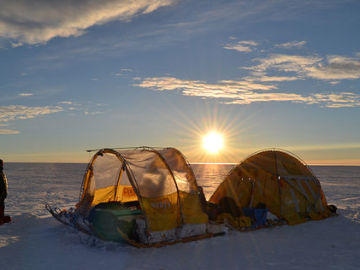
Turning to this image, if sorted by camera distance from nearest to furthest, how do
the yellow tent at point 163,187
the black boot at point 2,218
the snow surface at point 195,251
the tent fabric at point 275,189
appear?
the snow surface at point 195,251 < the yellow tent at point 163,187 < the black boot at point 2,218 < the tent fabric at point 275,189

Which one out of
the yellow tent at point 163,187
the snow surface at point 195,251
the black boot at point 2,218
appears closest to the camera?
the snow surface at point 195,251

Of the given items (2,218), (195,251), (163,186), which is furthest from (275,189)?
(2,218)

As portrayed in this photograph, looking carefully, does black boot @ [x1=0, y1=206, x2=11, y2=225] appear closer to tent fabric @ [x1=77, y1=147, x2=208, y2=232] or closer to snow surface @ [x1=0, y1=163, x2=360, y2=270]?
snow surface @ [x1=0, y1=163, x2=360, y2=270]

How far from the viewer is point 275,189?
1655cm

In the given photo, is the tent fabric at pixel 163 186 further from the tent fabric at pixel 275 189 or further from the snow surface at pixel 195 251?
the tent fabric at pixel 275 189

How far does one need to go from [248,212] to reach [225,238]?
3.02 m

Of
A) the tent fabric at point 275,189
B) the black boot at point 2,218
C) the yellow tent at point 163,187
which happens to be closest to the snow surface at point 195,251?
the black boot at point 2,218

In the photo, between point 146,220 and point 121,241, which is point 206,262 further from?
point 121,241

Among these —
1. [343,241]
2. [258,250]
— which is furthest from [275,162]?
[258,250]

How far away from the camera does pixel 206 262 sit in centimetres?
1005

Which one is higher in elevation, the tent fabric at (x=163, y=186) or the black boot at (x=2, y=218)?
the tent fabric at (x=163, y=186)

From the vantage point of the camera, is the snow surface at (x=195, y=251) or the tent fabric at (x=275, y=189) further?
the tent fabric at (x=275, y=189)

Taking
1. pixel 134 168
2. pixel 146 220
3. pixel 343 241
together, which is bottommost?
pixel 343 241

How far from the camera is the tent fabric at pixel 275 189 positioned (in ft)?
53.5
